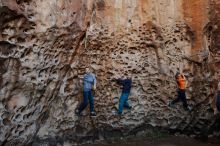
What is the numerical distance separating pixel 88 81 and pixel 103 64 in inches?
27.4

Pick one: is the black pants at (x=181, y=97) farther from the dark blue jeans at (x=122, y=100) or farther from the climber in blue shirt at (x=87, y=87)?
the climber in blue shirt at (x=87, y=87)

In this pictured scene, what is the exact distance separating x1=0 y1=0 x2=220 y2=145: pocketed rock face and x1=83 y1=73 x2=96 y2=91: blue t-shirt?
0.60 ft

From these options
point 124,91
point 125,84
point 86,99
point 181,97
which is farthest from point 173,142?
point 86,99

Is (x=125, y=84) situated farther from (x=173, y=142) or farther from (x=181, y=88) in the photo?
(x=173, y=142)

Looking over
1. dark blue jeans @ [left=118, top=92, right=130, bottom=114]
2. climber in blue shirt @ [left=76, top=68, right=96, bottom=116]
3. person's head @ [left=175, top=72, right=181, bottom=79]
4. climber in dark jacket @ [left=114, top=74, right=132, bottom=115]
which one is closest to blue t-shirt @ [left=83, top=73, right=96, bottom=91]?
climber in blue shirt @ [left=76, top=68, right=96, bottom=116]

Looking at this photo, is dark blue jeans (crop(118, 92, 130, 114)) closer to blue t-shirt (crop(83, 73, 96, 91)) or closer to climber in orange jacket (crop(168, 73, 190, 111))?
blue t-shirt (crop(83, 73, 96, 91))

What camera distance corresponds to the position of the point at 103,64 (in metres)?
9.38

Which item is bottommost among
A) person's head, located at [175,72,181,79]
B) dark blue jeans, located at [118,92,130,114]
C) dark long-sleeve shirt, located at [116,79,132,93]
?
dark blue jeans, located at [118,92,130,114]

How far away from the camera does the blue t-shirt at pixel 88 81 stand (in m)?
8.99

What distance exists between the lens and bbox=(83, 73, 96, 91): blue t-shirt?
29.5 feet

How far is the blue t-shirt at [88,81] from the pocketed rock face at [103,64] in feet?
0.60

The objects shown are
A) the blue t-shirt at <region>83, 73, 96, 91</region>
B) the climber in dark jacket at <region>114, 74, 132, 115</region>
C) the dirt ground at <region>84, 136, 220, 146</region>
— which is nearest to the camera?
the blue t-shirt at <region>83, 73, 96, 91</region>

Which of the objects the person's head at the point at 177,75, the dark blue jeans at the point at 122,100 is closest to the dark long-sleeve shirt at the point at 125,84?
the dark blue jeans at the point at 122,100

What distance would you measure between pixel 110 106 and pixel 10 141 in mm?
2934
